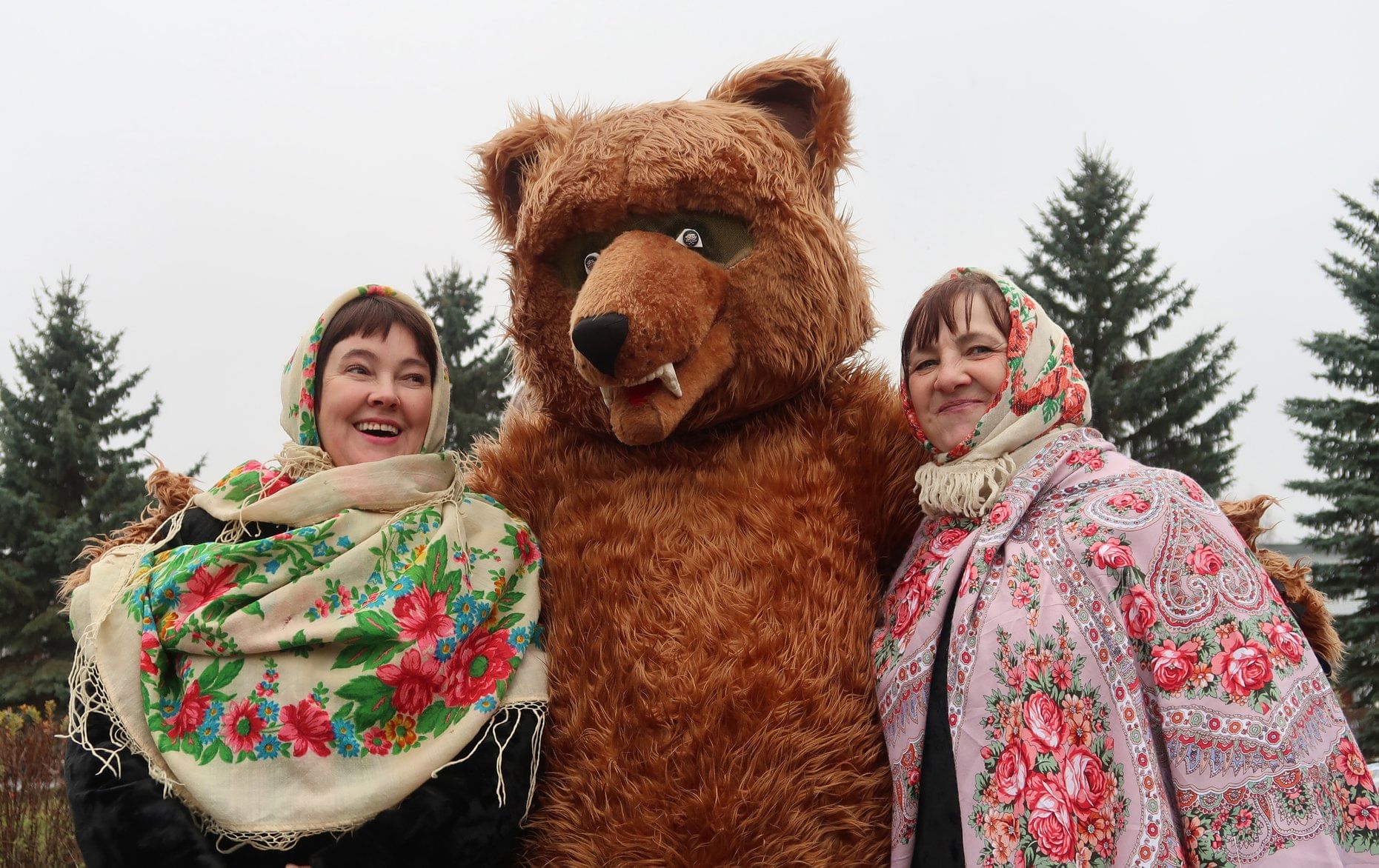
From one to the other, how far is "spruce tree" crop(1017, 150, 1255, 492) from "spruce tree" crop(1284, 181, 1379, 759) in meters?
1.32

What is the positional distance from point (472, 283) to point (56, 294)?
7.33 metres

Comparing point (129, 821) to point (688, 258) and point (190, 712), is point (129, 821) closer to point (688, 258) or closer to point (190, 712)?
point (190, 712)

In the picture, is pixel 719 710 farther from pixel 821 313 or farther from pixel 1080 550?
pixel 821 313

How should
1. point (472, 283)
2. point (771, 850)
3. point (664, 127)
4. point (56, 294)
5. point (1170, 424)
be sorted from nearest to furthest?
point (771, 850) → point (664, 127) → point (1170, 424) → point (56, 294) → point (472, 283)

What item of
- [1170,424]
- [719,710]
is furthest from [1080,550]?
[1170,424]

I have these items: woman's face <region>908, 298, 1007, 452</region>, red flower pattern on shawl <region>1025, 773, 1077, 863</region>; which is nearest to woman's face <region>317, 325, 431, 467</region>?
woman's face <region>908, 298, 1007, 452</region>

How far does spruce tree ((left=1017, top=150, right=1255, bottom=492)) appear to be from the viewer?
14.7m

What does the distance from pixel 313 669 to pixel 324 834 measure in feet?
1.16

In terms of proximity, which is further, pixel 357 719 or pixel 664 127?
pixel 664 127

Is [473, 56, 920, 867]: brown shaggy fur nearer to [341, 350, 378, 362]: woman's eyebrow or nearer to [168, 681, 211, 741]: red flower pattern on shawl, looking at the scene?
[341, 350, 378, 362]: woman's eyebrow

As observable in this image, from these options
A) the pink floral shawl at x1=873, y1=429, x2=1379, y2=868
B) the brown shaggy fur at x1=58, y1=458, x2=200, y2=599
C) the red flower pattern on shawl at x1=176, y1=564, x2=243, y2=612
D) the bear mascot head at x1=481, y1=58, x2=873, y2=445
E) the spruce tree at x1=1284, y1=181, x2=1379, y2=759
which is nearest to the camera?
the pink floral shawl at x1=873, y1=429, x2=1379, y2=868

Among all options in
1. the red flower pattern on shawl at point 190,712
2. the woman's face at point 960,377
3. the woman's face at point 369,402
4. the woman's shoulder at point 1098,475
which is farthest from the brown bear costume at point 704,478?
the red flower pattern on shawl at point 190,712

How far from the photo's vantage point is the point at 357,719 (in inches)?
79.3

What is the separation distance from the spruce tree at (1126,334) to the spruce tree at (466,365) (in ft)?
31.8
